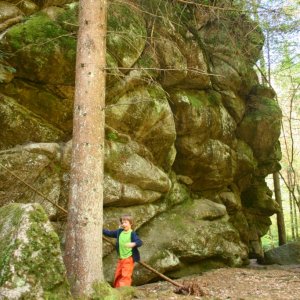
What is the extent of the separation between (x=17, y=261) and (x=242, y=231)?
1300 cm

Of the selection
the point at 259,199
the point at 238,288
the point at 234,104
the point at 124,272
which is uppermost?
the point at 234,104

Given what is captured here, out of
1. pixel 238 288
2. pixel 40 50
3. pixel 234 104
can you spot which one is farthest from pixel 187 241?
pixel 40 50

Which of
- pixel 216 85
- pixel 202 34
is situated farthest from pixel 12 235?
pixel 202 34

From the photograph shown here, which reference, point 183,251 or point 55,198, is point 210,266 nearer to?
point 183,251

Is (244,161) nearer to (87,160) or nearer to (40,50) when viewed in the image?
(40,50)

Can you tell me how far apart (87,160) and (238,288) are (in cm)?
461

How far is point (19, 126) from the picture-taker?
27.9 ft

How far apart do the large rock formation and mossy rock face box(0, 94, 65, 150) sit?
0.02 metres

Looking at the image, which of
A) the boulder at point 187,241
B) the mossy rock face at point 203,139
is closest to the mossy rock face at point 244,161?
the mossy rock face at point 203,139

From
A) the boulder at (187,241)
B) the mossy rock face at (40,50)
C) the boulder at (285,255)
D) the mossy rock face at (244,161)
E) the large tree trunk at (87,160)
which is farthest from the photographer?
the mossy rock face at (244,161)

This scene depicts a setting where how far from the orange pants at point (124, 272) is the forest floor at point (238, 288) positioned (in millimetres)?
327

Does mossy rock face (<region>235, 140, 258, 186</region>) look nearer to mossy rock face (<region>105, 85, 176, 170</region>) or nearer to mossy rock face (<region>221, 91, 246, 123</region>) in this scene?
mossy rock face (<region>221, 91, 246, 123</region>)

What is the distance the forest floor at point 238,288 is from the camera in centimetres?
649

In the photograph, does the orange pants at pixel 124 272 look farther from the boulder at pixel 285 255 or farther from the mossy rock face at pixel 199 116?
the boulder at pixel 285 255
